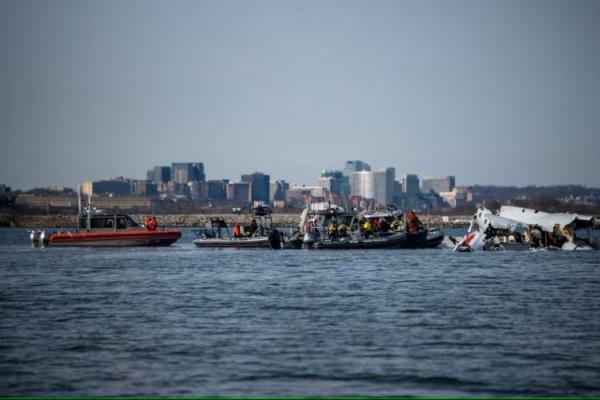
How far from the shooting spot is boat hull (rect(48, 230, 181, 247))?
9575 cm

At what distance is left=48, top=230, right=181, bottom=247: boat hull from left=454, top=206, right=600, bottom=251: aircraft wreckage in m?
26.6

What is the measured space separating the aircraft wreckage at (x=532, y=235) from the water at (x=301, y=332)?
24540 millimetres

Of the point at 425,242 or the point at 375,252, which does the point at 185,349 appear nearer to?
the point at 375,252

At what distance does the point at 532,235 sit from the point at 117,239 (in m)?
36.5

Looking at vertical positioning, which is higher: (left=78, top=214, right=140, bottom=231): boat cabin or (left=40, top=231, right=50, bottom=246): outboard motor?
(left=78, top=214, right=140, bottom=231): boat cabin

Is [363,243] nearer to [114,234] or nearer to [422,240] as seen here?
[422,240]

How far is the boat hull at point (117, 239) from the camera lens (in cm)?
9575

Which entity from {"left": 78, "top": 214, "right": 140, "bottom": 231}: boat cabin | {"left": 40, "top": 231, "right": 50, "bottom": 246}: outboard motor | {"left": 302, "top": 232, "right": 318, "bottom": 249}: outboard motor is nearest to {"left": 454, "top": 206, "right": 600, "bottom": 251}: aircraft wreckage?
{"left": 302, "top": 232, "right": 318, "bottom": 249}: outboard motor

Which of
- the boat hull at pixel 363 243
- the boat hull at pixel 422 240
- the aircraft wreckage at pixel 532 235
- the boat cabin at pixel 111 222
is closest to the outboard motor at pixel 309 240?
the boat hull at pixel 363 243

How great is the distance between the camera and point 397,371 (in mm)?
26891

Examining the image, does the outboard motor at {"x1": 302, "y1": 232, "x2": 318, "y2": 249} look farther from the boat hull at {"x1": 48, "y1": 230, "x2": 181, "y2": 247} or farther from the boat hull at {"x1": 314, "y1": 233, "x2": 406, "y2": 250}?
the boat hull at {"x1": 48, "y1": 230, "x2": 181, "y2": 247}

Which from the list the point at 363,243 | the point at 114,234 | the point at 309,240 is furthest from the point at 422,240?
the point at 114,234

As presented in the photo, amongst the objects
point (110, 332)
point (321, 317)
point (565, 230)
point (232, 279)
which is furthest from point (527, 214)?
point (110, 332)

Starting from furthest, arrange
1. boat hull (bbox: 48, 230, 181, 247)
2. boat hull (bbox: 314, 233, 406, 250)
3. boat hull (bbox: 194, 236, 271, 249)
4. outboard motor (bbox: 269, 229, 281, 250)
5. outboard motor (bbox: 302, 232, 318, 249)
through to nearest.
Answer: boat hull (bbox: 48, 230, 181, 247) < outboard motor (bbox: 269, 229, 281, 250) < boat hull (bbox: 194, 236, 271, 249) < outboard motor (bbox: 302, 232, 318, 249) < boat hull (bbox: 314, 233, 406, 250)
